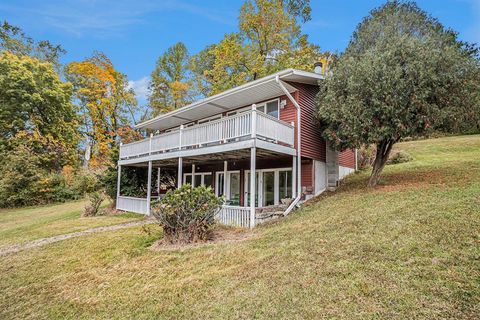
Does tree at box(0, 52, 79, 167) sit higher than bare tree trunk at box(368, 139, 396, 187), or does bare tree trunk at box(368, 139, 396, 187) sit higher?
tree at box(0, 52, 79, 167)

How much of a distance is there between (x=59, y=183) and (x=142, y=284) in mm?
23571

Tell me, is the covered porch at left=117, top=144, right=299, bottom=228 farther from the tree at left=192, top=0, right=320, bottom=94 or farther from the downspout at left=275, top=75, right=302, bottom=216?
the tree at left=192, top=0, right=320, bottom=94

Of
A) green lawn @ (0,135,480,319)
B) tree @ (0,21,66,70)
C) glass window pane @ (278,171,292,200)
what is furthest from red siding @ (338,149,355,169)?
tree @ (0,21,66,70)

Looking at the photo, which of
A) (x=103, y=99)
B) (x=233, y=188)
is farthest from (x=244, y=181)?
(x=103, y=99)

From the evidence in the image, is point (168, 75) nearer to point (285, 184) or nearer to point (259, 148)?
point (285, 184)

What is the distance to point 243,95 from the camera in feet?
41.4

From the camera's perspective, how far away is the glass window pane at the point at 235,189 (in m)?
14.7

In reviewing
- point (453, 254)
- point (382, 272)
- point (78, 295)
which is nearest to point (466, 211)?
point (453, 254)

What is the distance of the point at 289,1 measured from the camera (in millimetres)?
24859

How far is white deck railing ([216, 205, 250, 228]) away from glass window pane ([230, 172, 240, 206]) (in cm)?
453

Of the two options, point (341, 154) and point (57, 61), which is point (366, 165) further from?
point (57, 61)

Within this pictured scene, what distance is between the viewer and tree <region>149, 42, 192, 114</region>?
30281 millimetres

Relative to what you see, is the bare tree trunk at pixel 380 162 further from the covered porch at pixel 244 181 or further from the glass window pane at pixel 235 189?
the glass window pane at pixel 235 189

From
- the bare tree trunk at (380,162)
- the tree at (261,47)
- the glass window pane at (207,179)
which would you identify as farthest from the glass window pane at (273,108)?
the tree at (261,47)
